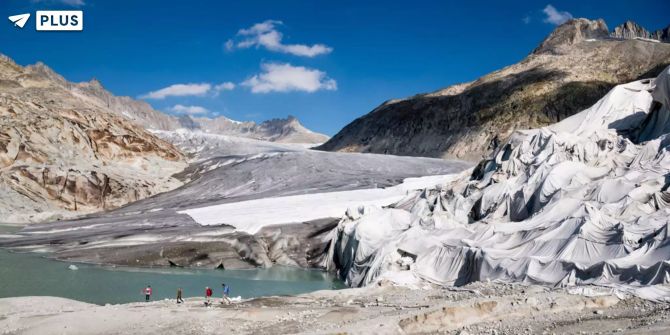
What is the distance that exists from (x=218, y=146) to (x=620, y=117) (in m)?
65.4

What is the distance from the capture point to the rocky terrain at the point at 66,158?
59.8m

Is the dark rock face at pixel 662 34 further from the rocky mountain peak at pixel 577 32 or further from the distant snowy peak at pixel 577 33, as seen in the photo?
the rocky mountain peak at pixel 577 32

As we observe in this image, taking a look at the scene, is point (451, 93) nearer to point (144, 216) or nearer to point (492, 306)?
point (144, 216)

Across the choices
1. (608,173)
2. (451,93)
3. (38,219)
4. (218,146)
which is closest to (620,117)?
(608,173)

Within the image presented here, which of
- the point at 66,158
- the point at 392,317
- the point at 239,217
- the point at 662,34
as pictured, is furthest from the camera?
the point at 662,34

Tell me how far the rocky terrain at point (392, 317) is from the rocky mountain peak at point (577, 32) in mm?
155580

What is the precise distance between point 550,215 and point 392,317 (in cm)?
1468

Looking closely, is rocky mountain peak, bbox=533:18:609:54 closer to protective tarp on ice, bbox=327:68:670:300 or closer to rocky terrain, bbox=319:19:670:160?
rocky terrain, bbox=319:19:670:160

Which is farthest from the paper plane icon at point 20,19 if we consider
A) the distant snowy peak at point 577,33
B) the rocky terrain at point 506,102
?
the distant snowy peak at point 577,33

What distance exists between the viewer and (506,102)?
121812 millimetres

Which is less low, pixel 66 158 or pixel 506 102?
pixel 506 102

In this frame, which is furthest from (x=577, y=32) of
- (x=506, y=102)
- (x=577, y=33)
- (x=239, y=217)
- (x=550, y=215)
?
(x=550, y=215)

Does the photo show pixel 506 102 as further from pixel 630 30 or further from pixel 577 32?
pixel 630 30

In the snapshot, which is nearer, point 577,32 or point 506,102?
point 506,102
